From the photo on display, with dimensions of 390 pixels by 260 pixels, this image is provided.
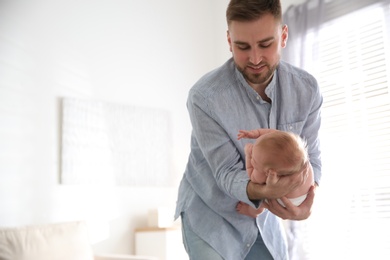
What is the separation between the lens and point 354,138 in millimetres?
3615

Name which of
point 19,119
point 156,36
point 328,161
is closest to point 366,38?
point 328,161

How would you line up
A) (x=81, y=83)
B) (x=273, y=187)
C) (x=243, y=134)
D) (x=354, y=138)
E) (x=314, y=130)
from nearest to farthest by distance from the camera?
(x=273, y=187) → (x=243, y=134) → (x=314, y=130) → (x=354, y=138) → (x=81, y=83)

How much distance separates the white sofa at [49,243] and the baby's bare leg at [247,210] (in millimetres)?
1754

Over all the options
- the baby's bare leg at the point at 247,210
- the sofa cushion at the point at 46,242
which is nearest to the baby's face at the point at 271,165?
the baby's bare leg at the point at 247,210

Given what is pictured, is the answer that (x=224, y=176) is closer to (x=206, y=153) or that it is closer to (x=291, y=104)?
(x=206, y=153)

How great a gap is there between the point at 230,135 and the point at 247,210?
25 cm

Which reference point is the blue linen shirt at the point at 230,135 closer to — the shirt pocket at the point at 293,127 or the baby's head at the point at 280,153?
the shirt pocket at the point at 293,127

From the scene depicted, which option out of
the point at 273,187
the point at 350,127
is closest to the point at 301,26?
the point at 350,127

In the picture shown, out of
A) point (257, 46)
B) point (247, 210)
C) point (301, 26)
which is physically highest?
point (301, 26)

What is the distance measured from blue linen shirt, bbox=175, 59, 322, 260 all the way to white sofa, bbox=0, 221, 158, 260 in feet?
5.49

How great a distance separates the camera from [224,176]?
1591 mm

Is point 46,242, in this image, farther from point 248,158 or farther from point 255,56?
point 255,56

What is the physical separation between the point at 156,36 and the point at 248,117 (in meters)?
3.08

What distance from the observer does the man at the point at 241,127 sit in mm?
1569
